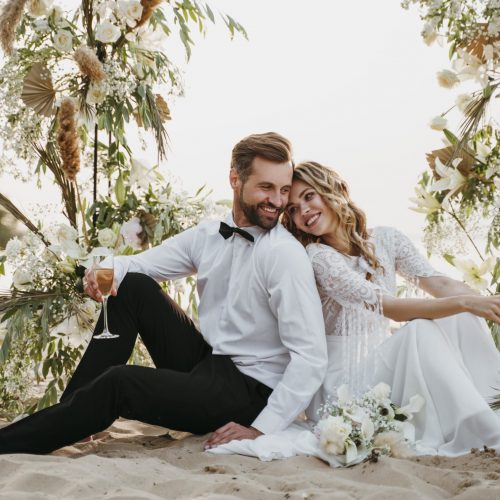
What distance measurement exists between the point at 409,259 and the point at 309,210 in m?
0.57

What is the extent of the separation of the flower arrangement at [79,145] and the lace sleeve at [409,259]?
1.13 m

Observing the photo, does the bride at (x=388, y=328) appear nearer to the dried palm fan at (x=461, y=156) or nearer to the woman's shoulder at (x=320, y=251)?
the woman's shoulder at (x=320, y=251)

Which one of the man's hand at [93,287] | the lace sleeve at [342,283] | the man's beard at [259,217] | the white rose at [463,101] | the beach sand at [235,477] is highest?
the white rose at [463,101]

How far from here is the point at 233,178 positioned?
11.4 ft

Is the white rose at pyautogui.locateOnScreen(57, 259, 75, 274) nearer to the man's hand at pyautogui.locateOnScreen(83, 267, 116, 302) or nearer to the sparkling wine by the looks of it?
the man's hand at pyautogui.locateOnScreen(83, 267, 116, 302)

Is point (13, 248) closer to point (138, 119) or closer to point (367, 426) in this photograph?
point (138, 119)

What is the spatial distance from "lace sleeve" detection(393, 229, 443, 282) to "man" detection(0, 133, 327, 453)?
578 mm

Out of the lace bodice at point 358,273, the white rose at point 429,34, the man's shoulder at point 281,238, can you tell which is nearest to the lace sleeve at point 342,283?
the lace bodice at point 358,273

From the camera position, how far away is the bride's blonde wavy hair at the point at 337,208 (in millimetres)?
3273

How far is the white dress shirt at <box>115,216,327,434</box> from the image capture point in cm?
301

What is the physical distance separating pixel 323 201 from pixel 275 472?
1208 mm

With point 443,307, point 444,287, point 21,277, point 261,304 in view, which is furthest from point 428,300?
point 21,277

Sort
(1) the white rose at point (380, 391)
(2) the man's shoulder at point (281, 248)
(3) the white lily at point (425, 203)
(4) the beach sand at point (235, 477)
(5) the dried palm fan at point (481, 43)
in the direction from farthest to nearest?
(3) the white lily at point (425, 203) < (5) the dried palm fan at point (481, 43) < (2) the man's shoulder at point (281, 248) < (1) the white rose at point (380, 391) < (4) the beach sand at point (235, 477)

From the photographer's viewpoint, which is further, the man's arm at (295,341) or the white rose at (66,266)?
the white rose at (66,266)
